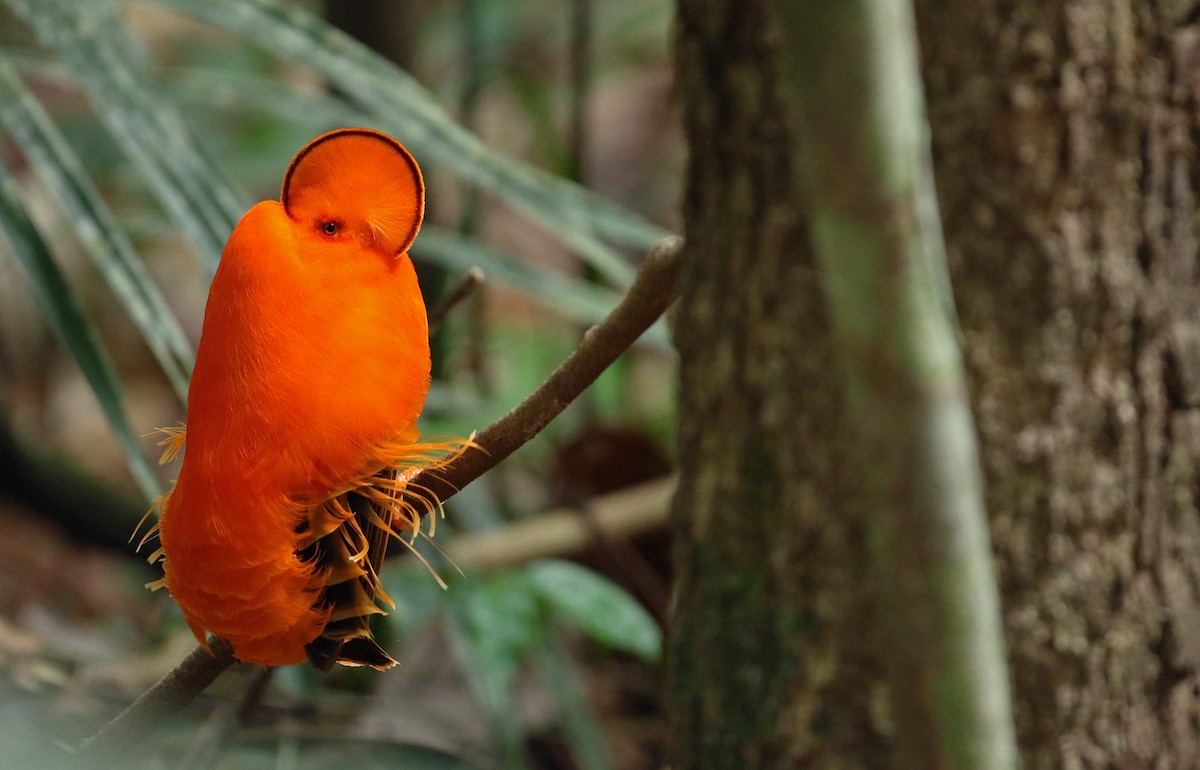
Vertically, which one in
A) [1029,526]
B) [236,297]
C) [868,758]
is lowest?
[868,758]

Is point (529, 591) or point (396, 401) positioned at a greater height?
point (396, 401)

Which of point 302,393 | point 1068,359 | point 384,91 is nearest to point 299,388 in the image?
point 302,393

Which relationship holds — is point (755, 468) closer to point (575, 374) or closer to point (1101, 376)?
point (1101, 376)

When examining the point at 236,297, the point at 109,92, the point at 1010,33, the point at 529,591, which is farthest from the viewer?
the point at 529,591

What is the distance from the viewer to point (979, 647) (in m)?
0.39

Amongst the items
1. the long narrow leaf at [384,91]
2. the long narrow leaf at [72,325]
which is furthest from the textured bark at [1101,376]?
the long narrow leaf at [72,325]

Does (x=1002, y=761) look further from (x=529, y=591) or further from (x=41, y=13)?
(x=529, y=591)

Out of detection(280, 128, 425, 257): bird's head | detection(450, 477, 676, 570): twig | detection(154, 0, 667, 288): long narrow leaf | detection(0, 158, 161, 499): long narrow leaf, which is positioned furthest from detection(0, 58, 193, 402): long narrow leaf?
detection(450, 477, 676, 570): twig

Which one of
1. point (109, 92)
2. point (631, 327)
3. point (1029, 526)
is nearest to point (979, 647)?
point (631, 327)

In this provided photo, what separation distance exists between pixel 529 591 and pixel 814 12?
103cm

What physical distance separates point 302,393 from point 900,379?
187 mm

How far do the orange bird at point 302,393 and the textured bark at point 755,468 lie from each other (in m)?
0.90

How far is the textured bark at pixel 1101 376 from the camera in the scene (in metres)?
1.09

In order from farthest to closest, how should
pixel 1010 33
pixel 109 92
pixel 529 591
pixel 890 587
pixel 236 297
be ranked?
pixel 529 591 < pixel 1010 33 < pixel 109 92 < pixel 890 587 < pixel 236 297
